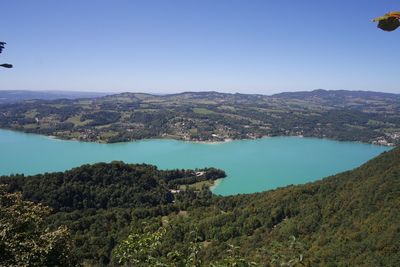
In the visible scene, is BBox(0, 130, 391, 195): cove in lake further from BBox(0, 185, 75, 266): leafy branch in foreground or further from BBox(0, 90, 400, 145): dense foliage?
BBox(0, 185, 75, 266): leafy branch in foreground

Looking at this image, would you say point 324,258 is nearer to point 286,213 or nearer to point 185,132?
point 286,213

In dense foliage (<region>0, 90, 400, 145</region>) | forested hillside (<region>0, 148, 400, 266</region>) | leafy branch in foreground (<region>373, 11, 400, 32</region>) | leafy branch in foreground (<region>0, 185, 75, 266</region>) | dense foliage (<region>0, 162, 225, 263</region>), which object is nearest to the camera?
leafy branch in foreground (<region>373, 11, 400, 32</region>)

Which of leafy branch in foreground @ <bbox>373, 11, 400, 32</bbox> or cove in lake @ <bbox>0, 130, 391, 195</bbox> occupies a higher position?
leafy branch in foreground @ <bbox>373, 11, 400, 32</bbox>

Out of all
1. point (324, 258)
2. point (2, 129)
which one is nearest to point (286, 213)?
point (324, 258)

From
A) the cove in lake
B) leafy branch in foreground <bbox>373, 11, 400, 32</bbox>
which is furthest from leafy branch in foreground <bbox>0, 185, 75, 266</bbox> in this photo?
the cove in lake

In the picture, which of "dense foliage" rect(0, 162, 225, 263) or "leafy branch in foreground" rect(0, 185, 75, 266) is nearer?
"leafy branch in foreground" rect(0, 185, 75, 266)

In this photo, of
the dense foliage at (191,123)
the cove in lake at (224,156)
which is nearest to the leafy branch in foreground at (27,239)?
the cove in lake at (224,156)

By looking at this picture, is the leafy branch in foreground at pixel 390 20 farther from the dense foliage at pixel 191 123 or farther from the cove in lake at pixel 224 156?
the dense foliage at pixel 191 123
